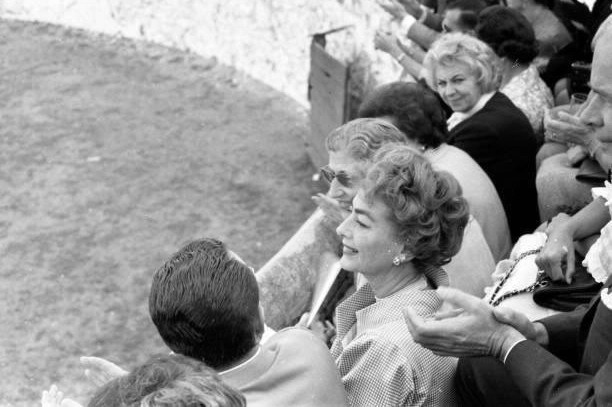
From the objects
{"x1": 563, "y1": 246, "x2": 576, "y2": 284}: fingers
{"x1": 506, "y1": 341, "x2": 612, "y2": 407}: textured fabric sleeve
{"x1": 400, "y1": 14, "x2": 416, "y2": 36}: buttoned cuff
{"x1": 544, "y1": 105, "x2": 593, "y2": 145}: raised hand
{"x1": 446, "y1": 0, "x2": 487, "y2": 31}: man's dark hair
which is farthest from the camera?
{"x1": 400, "y1": 14, "x2": 416, "y2": 36}: buttoned cuff

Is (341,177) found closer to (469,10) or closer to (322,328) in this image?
(322,328)

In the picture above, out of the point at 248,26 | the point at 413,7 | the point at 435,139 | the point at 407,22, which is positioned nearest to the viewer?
the point at 435,139

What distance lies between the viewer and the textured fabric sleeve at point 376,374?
2.41 m

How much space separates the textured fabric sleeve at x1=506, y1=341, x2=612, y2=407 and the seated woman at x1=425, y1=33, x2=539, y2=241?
1887 millimetres

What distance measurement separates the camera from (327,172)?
3.39m

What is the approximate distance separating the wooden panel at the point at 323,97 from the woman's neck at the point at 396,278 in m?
4.79

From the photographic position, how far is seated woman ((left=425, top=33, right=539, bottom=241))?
3.98 meters

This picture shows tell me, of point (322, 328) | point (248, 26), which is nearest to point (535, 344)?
point (322, 328)

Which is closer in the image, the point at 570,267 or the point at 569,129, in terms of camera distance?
the point at 570,267

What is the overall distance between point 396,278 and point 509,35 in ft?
6.98

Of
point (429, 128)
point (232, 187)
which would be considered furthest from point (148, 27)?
point (429, 128)

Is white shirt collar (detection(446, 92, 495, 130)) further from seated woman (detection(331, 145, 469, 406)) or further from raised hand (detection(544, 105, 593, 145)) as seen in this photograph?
seated woman (detection(331, 145, 469, 406))

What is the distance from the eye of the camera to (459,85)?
407cm

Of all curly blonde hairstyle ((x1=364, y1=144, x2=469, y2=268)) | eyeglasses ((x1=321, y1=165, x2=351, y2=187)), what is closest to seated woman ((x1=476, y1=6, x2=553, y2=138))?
eyeglasses ((x1=321, y1=165, x2=351, y2=187))
